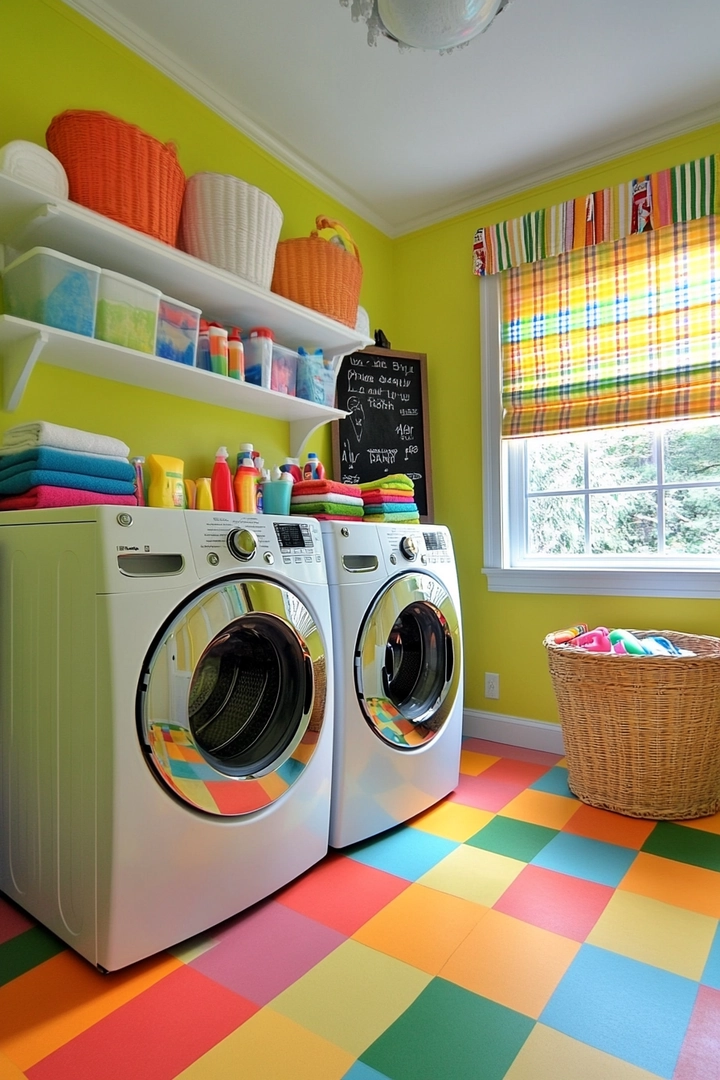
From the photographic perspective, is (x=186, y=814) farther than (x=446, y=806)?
No

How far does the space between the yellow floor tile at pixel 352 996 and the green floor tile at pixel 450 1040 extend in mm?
26

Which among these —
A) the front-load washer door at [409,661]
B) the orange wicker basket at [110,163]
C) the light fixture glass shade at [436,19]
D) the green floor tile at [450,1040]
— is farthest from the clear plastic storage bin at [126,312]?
the green floor tile at [450,1040]

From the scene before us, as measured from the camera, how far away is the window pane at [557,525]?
2680mm

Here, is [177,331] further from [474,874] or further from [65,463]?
[474,874]

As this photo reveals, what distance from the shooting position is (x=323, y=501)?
6.63 feet

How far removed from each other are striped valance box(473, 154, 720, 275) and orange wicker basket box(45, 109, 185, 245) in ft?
5.03

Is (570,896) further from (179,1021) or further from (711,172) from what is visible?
(711,172)

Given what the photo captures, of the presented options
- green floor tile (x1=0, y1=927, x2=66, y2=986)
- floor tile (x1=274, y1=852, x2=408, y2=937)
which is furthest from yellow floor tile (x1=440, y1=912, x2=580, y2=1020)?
green floor tile (x1=0, y1=927, x2=66, y2=986)

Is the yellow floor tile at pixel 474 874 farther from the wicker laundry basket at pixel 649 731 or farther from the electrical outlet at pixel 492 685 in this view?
the electrical outlet at pixel 492 685

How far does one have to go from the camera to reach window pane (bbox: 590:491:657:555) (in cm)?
252

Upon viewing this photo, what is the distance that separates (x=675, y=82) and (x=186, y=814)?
105 inches

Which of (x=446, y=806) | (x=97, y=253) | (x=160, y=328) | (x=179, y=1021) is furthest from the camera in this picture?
(x=446, y=806)

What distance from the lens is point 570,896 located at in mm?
1585

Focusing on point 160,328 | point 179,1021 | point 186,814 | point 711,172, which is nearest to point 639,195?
point 711,172
